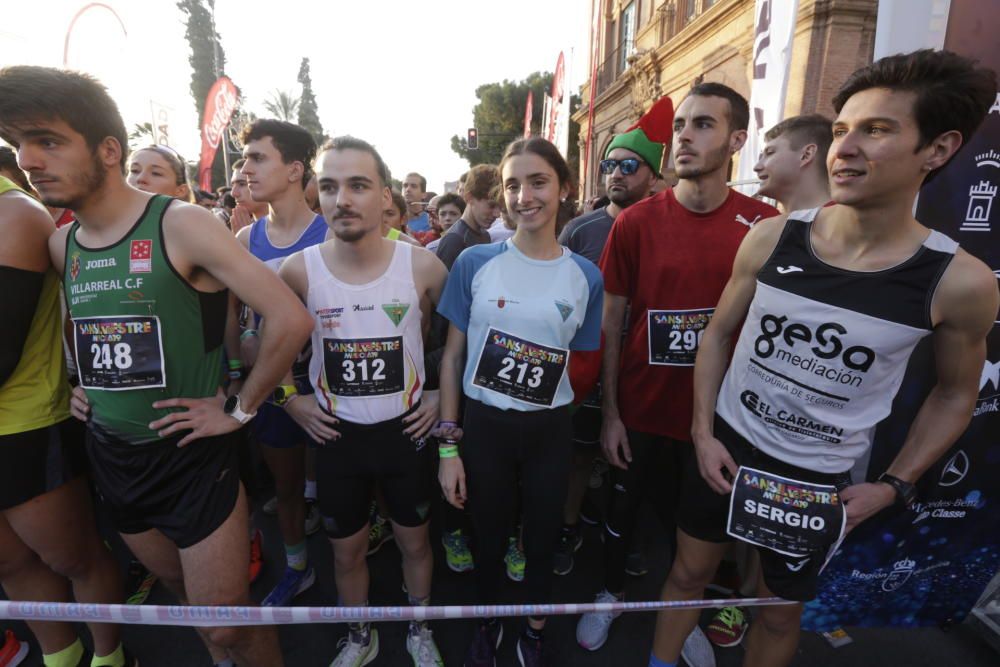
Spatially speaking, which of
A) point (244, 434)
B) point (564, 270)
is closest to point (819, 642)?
point (564, 270)

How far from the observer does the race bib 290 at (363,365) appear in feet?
6.44

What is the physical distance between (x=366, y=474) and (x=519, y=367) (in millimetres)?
805

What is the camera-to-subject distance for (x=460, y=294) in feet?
6.75

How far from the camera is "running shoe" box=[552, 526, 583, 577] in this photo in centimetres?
300

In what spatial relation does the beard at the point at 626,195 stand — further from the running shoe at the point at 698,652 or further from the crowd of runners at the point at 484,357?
the running shoe at the point at 698,652

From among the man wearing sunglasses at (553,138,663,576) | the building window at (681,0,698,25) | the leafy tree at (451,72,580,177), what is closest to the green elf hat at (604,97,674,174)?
the man wearing sunglasses at (553,138,663,576)

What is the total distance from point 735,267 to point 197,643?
3099 millimetres

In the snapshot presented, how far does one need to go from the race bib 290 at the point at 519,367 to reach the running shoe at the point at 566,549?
151cm

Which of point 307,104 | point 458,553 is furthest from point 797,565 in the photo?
point 307,104

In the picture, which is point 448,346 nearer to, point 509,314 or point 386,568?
point 509,314

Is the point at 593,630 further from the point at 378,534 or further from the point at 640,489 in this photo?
the point at 378,534

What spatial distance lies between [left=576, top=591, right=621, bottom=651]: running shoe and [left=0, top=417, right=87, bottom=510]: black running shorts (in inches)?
95.2

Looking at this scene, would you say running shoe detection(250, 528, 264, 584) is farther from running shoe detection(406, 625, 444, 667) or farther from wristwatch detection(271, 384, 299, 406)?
wristwatch detection(271, 384, 299, 406)

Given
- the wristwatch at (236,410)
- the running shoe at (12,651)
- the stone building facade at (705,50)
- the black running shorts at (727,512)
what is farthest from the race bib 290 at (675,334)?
the stone building facade at (705,50)
